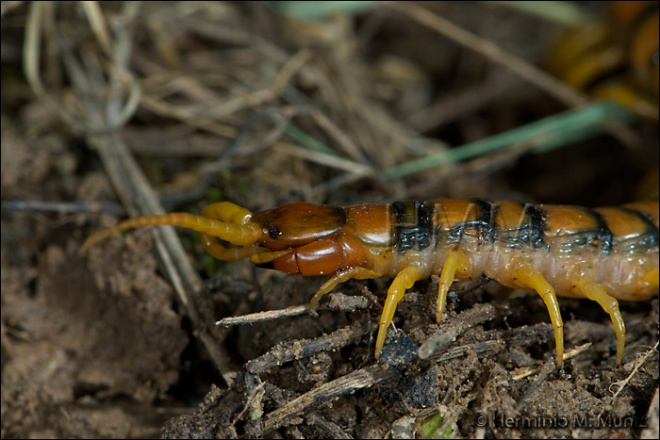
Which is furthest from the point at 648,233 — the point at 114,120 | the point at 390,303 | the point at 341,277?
the point at 114,120

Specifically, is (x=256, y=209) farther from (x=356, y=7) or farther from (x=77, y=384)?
(x=356, y=7)

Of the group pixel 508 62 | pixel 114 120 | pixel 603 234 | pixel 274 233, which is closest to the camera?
pixel 274 233

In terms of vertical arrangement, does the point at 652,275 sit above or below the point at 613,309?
above

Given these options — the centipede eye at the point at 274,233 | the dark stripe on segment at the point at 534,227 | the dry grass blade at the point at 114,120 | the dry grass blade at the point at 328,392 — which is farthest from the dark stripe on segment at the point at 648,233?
the dry grass blade at the point at 114,120

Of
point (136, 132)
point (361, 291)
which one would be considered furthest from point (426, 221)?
point (136, 132)

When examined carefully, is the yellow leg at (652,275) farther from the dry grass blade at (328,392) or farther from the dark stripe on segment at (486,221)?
the dry grass blade at (328,392)

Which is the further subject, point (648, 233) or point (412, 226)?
point (648, 233)

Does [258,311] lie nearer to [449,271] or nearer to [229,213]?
[229,213]
